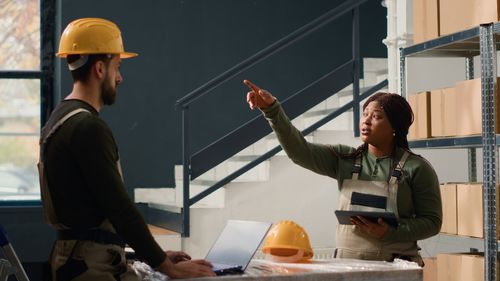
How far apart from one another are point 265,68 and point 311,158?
5.00 m

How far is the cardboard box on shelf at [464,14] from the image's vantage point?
170 inches

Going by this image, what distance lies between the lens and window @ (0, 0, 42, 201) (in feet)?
26.2

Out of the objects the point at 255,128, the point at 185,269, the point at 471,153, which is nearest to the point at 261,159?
the point at 255,128

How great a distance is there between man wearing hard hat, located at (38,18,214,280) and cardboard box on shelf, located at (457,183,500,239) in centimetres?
205

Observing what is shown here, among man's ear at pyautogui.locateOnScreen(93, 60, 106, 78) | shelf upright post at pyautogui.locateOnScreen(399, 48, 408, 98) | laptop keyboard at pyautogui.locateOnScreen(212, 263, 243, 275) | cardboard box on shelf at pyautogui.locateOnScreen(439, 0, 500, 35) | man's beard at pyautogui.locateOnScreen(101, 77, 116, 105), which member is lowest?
laptop keyboard at pyautogui.locateOnScreen(212, 263, 243, 275)

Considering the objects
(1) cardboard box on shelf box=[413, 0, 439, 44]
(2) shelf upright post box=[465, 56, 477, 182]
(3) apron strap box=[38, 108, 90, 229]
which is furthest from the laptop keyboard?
(2) shelf upright post box=[465, 56, 477, 182]

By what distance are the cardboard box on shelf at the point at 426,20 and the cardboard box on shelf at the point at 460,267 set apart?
1144mm

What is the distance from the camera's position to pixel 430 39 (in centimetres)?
482

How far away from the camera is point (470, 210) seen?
14.5 feet

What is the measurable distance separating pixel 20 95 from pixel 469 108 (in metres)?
4.72

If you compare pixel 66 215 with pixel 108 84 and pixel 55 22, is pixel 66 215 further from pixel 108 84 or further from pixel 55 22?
pixel 55 22

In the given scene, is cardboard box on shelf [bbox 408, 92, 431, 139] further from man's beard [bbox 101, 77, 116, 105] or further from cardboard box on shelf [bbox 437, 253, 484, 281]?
man's beard [bbox 101, 77, 116, 105]

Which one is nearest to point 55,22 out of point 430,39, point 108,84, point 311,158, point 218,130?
point 218,130

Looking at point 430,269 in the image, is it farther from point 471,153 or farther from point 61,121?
point 61,121
